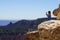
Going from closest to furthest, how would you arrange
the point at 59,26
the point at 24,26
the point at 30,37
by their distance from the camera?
the point at 59,26 < the point at 30,37 < the point at 24,26

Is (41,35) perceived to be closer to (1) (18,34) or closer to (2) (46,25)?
(2) (46,25)

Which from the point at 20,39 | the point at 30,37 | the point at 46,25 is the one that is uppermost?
the point at 46,25

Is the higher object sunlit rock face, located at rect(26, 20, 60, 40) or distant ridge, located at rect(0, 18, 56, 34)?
sunlit rock face, located at rect(26, 20, 60, 40)

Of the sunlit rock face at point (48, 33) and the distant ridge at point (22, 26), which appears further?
the distant ridge at point (22, 26)

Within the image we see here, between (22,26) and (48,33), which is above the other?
(48,33)

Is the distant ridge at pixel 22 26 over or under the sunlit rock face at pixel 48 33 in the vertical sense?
under

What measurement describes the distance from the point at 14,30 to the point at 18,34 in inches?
60.8

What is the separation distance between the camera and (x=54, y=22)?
29.1 ft

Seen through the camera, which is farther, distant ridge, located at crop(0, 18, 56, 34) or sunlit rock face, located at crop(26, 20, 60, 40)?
distant ridge, located at crop(0, 18, 56, 34)

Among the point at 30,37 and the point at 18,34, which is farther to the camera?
the point at 18,34

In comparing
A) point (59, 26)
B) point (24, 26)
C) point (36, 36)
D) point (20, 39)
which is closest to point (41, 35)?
point (36, 36)

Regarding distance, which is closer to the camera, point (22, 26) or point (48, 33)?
point (48, 33)

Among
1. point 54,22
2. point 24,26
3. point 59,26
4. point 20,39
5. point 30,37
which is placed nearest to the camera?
point 59,26

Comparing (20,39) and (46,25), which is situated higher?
(46,25)
